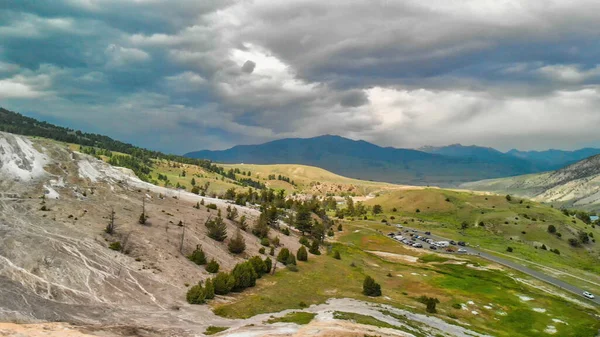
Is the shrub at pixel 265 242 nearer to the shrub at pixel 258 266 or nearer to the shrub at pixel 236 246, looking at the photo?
the shrub at pixel 236 246

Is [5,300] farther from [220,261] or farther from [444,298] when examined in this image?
[444,298]

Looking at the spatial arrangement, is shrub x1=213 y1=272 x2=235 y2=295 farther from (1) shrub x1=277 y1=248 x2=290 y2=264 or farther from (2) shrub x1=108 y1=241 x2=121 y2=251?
(1) shrub x1=277 y1=248 x2=290 y2=264

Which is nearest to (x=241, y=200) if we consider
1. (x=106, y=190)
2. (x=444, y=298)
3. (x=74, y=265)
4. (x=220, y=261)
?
(x=106, y=190)

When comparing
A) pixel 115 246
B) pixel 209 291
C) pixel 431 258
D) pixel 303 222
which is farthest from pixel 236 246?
pixel 431 258

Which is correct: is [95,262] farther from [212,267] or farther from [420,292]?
[420,292]

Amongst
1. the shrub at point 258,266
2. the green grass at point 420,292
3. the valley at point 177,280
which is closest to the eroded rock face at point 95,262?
the valley at point 177,280

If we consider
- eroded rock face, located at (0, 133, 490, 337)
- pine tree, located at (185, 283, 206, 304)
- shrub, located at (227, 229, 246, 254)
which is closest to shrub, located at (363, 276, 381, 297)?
eroded rock face, located at (0, 133, 490, 337)

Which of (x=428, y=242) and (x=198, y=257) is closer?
(x=198, y=257)
